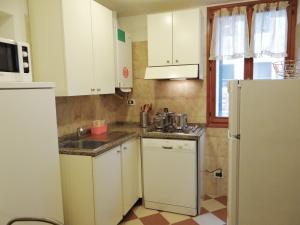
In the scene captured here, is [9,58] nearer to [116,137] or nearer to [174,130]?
[116,137]

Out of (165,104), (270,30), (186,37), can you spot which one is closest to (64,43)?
(186,37)

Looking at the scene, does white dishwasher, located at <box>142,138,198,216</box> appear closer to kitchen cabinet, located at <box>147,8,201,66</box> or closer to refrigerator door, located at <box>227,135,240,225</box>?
refrigerator door, located at <box>227,135,240,225</box>

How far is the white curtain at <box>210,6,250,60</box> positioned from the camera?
9.20 ft

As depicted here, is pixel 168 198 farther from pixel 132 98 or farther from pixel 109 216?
pixel 132 98

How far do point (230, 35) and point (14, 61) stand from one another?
7.71ft

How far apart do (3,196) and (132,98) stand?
2325 mm

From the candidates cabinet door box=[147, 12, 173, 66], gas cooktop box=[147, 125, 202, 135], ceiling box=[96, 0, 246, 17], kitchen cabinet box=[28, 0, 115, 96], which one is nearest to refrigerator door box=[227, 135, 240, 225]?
gas cooktop box=[147, 125, 202, 135]

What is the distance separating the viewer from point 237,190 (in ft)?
6.43

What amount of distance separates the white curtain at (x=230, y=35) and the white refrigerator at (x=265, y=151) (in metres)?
1.12

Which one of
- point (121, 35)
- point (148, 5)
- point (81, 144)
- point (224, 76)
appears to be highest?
point (148, 5)

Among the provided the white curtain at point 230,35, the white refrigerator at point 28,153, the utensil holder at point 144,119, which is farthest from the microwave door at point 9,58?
the white curtain at point 230,35

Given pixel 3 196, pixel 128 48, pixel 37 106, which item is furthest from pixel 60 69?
pixel 128 48

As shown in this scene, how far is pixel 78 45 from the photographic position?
2.14m

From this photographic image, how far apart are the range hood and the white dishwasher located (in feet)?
2.41
